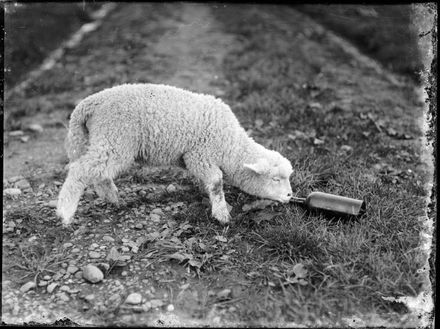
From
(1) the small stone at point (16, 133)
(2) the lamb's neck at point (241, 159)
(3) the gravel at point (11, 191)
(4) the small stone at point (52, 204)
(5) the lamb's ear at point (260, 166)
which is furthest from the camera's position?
(1) the small stone at point (16, 133)

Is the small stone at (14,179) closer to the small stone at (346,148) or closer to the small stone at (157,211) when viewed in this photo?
the small stone at (157,211)

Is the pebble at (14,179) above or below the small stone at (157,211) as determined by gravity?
Result: below

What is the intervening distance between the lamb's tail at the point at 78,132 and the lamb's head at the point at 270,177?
1761 millimetres

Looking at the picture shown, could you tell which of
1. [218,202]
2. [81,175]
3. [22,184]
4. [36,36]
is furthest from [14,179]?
[36,36]

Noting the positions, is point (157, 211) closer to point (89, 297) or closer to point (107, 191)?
point (107, 191)

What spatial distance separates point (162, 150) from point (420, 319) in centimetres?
289

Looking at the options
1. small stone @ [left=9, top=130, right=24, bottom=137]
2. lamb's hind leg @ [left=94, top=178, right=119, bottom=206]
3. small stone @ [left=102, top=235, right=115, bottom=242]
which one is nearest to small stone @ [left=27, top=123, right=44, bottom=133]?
small stone @ [left=9, top=130, right=24, bottom=137]

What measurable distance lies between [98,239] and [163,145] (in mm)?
1179

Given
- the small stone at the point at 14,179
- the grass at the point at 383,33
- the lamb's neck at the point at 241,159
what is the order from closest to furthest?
the lamb's neck at the point at 241,159 → the small stone at the point at 14,179 → the grass at the point at 383,33

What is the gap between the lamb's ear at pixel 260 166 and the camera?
15.2ft

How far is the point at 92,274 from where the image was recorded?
155 inches

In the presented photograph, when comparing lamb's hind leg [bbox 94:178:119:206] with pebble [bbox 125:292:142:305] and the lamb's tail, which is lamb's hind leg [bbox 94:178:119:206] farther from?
pebble [bbox 125:292:142:305]

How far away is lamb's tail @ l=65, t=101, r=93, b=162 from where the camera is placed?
4.71m

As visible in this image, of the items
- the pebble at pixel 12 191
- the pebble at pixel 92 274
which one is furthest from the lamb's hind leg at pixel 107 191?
the pebble at pixel 92 274
